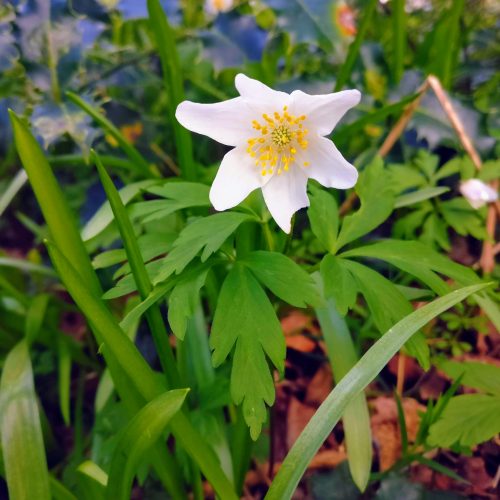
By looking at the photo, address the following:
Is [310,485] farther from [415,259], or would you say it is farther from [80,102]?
[80,102]

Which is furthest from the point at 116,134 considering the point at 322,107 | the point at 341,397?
the point at 341,397

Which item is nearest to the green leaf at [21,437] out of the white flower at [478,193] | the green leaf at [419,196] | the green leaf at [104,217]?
the green leaf at [104,217]

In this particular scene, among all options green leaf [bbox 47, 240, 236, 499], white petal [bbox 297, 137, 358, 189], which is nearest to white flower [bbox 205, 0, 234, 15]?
white petal [bbox 297, 137, 358, 189]

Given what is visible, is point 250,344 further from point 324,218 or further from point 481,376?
point 481,376

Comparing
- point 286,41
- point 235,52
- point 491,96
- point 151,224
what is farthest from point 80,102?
point 491,96

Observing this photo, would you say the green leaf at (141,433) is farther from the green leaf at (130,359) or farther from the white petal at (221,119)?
the white petal at (221,119)

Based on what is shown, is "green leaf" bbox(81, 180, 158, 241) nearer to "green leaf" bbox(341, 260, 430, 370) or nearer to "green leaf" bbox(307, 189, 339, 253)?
"green leaf" bbox(307, 189, 339, 253)
